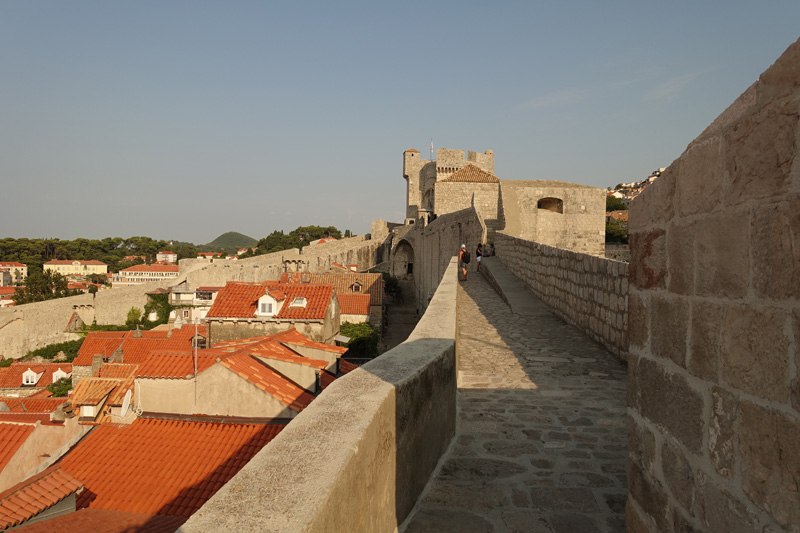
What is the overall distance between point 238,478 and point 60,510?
7.41m

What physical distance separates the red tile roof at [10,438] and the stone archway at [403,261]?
37927 mm

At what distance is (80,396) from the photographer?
12.9 m

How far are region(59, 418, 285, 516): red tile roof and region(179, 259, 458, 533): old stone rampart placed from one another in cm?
602

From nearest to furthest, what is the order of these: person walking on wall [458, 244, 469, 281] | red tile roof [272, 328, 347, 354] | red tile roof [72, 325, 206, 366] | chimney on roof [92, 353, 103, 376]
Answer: person walking on wall [458, 244, 469, 281] < red tile roof [272, 328, 347, 354] < chimney on roof [92, 353, 103, 376] < red tile roof [72, 325, 206, 366]

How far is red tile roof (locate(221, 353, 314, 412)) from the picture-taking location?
1016 centimetres

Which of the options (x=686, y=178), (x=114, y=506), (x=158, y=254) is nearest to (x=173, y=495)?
(x=114, y=506)

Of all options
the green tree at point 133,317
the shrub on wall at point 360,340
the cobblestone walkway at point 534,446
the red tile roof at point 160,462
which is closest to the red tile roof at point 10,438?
the red tile roof at point 160,462

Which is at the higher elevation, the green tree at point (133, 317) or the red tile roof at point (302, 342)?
the red tile roof at point (302, 342)

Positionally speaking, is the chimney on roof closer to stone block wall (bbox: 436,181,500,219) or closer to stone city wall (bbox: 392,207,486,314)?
stone city wall (bbox: 392,207,486,314)

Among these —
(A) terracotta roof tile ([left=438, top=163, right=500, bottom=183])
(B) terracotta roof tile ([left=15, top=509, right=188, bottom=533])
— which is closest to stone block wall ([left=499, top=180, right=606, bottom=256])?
(A) terracotta roof tile ([left=438, top=163, right=500, bottom=183])

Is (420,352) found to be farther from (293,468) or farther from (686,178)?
(686,178)

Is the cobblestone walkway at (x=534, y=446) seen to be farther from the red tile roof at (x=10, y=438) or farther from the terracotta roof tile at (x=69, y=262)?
the terracotta roof tile at (x=69, y=262)

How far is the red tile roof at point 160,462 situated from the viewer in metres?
7.62

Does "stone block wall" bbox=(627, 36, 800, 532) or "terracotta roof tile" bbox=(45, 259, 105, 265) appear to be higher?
"stone block wall" bbox=(627, 36, 800, 532)
